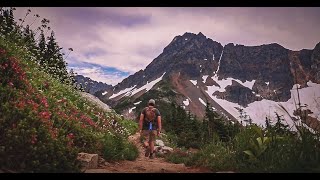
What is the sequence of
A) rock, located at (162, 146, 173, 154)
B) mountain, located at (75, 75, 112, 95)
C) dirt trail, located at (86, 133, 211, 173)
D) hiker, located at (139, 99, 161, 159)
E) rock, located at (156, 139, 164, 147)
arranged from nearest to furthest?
dirt trail, located at (86, 133, 211, 173)
hiker, located at (139, 99, 161, 159)
mountain, located at (75, 75, 112, 95)
rock, located at (162, 146, 173, 154)
rock, located at (156, 139, 164, 147)

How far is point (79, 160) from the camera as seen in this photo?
19.7 feet

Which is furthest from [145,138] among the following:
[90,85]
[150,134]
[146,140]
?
[90,85]

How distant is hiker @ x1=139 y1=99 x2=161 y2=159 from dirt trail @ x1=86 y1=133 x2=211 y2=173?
1.12 ft

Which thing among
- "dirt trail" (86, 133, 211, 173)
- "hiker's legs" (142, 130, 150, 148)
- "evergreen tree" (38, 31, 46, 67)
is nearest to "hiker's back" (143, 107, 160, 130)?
"hiker's legs" (142, 130, 150, 148)

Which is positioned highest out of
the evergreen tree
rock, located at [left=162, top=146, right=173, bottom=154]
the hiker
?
the evergreen tree

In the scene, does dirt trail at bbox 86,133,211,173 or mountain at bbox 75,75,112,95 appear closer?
dirt trail at bbox 86,133,211,173

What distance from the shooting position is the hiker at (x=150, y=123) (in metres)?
7.80

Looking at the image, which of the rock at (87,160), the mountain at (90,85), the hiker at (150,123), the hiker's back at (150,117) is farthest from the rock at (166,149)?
the rock at (87,160)

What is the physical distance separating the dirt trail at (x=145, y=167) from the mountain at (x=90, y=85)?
1.59 metres

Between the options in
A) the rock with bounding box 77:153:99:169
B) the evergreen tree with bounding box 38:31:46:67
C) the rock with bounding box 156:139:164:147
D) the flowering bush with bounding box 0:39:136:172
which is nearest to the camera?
the flowering bush with bounding box 0:39:136:172

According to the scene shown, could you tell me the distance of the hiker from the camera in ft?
25.6

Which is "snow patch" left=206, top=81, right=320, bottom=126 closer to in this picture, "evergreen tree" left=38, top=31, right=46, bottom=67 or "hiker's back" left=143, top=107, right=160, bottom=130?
"hiker's back" left=143, top=107, right=160, bottom=130

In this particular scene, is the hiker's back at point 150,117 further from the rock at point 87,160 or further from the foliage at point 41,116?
the rock at point 87,160
